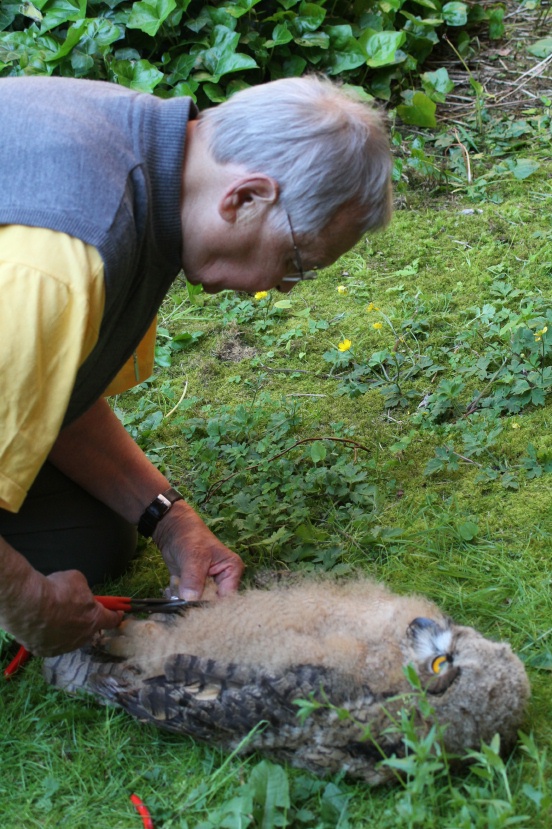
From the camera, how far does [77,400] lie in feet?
7.62

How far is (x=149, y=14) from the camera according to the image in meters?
5.34

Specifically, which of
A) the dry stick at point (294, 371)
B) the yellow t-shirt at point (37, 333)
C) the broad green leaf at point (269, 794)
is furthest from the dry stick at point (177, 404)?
the broad green leaf at point (269, 794)

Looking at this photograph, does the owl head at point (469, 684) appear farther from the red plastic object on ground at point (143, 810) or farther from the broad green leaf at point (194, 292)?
the broad green leaf at point (194, 292)

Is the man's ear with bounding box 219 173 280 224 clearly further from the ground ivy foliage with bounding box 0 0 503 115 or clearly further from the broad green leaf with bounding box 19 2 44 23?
the broad green leaf with bounding box 19 2 44 23

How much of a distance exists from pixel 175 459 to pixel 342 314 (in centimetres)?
131

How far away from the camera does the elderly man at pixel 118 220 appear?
6.09 ft

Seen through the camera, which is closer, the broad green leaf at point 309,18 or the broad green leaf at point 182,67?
the broad green leaf at point 182,67

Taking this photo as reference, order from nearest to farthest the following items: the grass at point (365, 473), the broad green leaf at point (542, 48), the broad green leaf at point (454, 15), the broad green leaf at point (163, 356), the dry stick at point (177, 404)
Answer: the grass at point (365, 473)
the dry stick at point (177, 404)
the broad green leaf at point (163, 356)
the broad green leaf at point (454, 15)
the broad green leaf at point (542, 48)

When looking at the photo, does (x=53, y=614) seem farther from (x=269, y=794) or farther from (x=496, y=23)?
(x=496, y=23)

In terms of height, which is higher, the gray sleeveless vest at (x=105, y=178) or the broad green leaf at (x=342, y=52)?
the gray sleeveless vest at (x=105, y=178)

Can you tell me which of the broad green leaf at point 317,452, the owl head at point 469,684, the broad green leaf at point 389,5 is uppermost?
the owl head at point 469,684

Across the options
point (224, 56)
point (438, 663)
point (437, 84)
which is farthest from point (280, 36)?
point (438, 663)

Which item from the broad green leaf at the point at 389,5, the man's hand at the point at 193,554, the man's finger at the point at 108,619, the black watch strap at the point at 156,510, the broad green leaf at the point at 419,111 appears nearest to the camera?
the man's finger at the point at 108,619

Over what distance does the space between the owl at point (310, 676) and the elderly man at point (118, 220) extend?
214 mm
